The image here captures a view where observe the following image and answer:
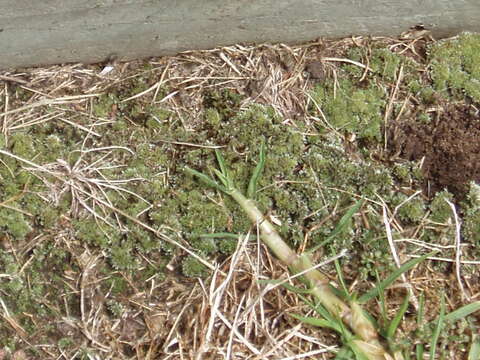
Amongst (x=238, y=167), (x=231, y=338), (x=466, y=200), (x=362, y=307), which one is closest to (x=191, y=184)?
(x=238, y=167)

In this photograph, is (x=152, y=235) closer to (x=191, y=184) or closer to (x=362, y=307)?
(x=191, y=184)

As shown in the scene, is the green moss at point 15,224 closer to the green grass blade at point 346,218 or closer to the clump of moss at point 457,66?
the green grass blade at point 346,218

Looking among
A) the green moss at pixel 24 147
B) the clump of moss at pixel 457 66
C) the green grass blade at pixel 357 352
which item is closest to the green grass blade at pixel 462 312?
the green grass blade at pixel 357 352

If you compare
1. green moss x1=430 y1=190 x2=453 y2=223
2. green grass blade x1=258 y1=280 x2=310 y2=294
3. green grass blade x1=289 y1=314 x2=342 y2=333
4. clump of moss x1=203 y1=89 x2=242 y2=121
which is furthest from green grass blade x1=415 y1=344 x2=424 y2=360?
clump of moss x1=203 y1=89 x2=242 y2=121

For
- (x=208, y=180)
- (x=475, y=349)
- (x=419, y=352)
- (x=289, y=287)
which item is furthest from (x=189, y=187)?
(x=475, y=349)

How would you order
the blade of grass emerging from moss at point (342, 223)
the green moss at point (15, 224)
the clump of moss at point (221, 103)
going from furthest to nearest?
the clump of moss at point (221, 103), the green moss at point (15, 224), the blade of grass emerging from moss at point (342, 223)

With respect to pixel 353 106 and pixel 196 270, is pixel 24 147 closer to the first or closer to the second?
pixel 196 270
